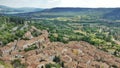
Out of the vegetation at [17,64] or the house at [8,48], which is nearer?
the vegetation at [17,64]

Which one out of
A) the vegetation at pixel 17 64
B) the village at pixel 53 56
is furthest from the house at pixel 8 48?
the vegetation at pixel 17 64

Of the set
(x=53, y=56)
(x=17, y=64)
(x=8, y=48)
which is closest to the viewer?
(x=17, y=64)

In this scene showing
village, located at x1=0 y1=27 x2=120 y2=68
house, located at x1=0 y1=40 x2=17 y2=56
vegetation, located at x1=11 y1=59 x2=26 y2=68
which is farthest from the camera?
house, located at x1=0 y1=40 x2=17 y2=56

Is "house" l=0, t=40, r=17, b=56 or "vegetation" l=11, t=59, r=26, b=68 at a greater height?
"vegetation" l=11, t=59, r=26, b=68

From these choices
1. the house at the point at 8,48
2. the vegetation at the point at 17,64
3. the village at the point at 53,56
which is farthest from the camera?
the house at the point at 8,48

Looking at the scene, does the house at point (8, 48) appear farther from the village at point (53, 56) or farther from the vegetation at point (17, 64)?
the vegetation at point (17, 64)

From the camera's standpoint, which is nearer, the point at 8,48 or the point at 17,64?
the point at 17,64

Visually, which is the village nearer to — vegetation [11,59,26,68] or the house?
the house

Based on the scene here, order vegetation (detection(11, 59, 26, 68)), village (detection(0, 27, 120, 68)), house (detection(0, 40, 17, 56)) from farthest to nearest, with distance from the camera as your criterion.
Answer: house (detection(0, 40, 17, 56)) → village (detection(0, 27, 120, 68)) → vegetation (detection(11, 59, 26, 68))

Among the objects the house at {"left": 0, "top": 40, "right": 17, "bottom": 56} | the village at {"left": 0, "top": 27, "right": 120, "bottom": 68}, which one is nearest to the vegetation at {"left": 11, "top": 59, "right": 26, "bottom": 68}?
the village at {"left": 0, "top": 27, "right": 120, "bottom": 68}

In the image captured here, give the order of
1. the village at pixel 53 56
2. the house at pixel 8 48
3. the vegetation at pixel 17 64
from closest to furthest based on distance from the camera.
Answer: the vegetation at pixel 17 64 < the village at pixel 53 56 < the house at pixel 8 48

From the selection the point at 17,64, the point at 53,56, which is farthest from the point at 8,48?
the point at 17,64

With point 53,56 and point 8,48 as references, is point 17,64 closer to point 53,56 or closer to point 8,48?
point 53,56
